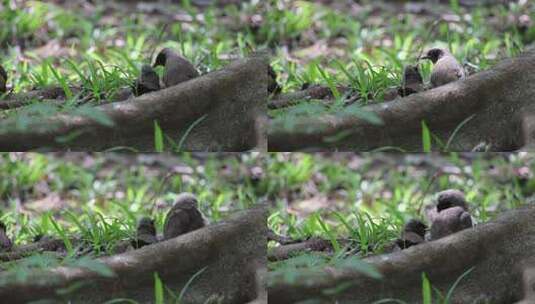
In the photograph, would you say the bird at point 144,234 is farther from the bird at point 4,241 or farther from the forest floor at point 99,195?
the bird at point 4,241

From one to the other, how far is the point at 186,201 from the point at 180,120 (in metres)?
0.36

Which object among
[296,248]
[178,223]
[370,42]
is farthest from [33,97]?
[370,42]

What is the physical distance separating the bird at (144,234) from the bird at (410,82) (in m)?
1.29

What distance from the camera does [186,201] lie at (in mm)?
4559

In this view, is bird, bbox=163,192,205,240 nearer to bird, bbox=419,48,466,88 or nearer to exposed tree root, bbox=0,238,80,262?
exposed tree root, bbox=0,238,80,262

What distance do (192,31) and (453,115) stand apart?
128cm

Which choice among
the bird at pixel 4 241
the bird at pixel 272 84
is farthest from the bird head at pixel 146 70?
the bird at pixel 4 241

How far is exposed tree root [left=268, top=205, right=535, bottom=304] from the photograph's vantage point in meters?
4.50

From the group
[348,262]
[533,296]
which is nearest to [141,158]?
[348,262]

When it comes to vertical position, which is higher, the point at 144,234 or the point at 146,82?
the point at 146,82

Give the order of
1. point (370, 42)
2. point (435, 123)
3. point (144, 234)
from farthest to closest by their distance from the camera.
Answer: point (370, 42), point (144, 234), point (435, 123)

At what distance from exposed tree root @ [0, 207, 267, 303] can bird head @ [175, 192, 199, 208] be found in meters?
0.13

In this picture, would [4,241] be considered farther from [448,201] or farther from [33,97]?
[448,201]

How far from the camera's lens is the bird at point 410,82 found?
459 centimetres
